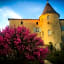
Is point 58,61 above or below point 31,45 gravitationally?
below

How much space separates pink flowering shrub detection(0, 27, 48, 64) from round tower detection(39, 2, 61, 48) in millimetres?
21993

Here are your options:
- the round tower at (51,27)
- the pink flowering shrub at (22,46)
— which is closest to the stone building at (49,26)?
the round tower at (51,27)

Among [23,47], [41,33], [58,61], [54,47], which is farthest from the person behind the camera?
[41,33]

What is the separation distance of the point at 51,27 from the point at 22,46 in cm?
2405

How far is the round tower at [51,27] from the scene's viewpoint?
3739 cm

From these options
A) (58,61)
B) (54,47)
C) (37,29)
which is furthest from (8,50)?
(37,29)

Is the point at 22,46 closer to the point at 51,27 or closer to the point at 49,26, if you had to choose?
the point at 49,26

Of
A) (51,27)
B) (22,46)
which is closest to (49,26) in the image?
(51,27)

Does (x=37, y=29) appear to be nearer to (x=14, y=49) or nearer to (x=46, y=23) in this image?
(x=46, y=23)

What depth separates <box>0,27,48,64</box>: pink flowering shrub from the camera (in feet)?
47.9

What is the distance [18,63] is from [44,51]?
2814 mm

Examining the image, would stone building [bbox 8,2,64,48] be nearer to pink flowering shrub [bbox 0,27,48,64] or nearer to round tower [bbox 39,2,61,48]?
round tower [bbox 39,2,61,48]

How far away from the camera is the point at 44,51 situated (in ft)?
48.8

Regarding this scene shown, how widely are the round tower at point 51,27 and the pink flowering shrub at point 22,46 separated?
22.0 metres
